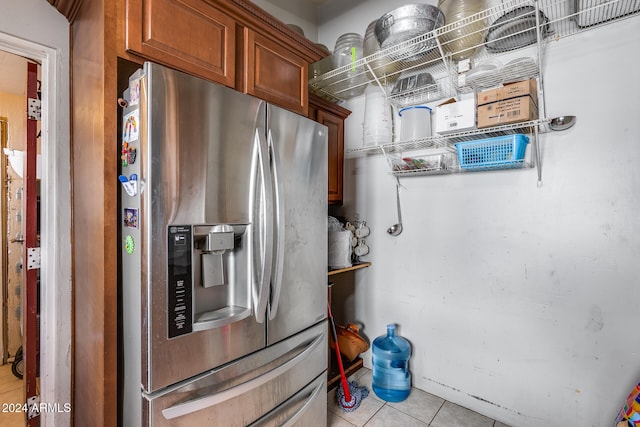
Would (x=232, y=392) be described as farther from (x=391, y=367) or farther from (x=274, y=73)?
(x=274, y=73)

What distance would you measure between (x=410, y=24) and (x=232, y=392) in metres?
2.09

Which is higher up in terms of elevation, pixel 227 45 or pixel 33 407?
pixel 227 45

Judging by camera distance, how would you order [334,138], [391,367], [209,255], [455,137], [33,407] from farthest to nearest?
1. [334,138]
2. [391,367]
3. [455,137]
4. [33,407]
5. [209,255]

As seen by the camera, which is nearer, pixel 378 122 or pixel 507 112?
pixel 507 112

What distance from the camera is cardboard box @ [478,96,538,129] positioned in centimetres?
154

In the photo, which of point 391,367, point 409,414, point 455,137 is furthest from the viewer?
point 391,367

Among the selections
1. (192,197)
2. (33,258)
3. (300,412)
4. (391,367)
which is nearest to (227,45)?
(192,197)

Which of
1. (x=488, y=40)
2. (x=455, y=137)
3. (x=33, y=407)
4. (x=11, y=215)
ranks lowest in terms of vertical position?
(x=33, y=407)

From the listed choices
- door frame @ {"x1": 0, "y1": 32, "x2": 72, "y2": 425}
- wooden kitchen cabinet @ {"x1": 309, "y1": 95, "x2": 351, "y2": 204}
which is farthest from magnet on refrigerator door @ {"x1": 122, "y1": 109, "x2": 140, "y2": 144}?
wooden kitchen cabinet @ {"x1": 309, "y1": 95, "x2": 351, "y2": 204}

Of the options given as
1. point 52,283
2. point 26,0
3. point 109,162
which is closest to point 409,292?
point 109,162

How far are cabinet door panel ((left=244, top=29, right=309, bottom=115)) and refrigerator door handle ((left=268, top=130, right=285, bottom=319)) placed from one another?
390mm

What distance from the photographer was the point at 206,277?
1120 mm

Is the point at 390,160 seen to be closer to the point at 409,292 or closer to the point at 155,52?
the point at 409,292

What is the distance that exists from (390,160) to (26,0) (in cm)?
214
